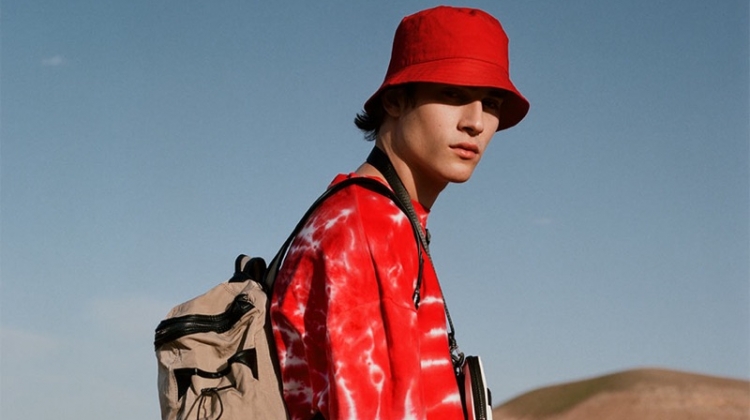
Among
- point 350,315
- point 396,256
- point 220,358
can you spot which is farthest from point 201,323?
point 396,256

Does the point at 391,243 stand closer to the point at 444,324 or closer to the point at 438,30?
the point at 444,324

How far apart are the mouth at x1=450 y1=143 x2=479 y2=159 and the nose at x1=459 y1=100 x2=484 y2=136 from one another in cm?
5

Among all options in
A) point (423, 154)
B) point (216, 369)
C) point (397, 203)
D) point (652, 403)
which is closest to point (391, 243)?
point (397, 203)

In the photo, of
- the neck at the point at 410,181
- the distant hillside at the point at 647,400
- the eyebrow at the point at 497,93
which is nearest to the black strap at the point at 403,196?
the neck at the point at 410,181

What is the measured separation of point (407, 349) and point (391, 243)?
Answer: 364 mm

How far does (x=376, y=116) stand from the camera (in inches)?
166

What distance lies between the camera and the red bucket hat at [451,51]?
386cm

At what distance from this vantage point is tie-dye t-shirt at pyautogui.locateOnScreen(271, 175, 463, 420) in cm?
336

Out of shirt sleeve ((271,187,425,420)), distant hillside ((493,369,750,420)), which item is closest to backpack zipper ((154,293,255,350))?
shirt sleeve ((271,187,425,420))

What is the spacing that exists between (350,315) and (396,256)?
263 mm

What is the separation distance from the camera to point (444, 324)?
12.2ft

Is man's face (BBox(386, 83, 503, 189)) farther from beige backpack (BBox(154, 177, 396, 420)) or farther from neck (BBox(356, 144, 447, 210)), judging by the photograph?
beige backpack (BBox(154, 177, 396, 420))

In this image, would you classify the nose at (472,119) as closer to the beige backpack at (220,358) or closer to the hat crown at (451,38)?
the hat crown at (451,38)

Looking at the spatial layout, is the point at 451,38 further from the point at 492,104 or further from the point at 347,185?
the point at 347,185
